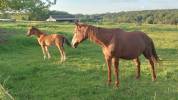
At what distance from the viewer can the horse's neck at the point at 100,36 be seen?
12.2 meters

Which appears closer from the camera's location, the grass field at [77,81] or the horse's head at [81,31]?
the grass field at [77,81]

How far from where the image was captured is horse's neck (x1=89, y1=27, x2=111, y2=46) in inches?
479

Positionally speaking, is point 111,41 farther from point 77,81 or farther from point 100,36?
point 77,81

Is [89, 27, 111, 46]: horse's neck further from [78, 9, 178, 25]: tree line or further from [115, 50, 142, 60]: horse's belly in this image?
[78, 9, 178, 25]: tree line

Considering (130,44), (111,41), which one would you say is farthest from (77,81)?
(130,44)

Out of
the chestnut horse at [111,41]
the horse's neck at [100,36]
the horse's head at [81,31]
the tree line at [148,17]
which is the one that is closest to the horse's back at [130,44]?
the chestnut horse at [111,41]

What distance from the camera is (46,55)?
67.8ft

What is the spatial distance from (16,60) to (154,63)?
23.7ft

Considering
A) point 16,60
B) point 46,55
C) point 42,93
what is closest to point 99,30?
point 42,93

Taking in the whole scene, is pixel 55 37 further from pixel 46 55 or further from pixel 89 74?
pixel 89 74

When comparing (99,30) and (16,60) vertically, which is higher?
(99,30)

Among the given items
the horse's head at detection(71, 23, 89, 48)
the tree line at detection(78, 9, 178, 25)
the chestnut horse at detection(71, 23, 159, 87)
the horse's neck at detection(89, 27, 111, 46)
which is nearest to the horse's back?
the chestnut horse at detection(71, 23, 159, 87)

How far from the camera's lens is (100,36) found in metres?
12.2

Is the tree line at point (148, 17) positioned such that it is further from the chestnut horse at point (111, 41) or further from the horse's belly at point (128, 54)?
the chestnut horse at point (111, 41)
